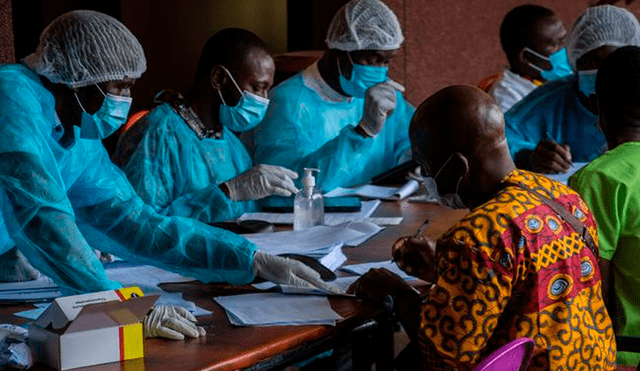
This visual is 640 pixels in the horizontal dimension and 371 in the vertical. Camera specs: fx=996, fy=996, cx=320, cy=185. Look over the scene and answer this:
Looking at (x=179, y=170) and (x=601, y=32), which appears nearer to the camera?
(x=179, y=170)

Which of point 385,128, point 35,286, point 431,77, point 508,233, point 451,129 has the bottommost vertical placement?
point 431,77

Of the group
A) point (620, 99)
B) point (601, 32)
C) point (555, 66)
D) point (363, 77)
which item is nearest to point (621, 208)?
point (620, 99)

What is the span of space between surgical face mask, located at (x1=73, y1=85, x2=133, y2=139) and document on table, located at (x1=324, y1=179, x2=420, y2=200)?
4.26 feet

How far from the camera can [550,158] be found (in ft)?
13.0

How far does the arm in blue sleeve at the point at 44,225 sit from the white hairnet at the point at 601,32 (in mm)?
2690

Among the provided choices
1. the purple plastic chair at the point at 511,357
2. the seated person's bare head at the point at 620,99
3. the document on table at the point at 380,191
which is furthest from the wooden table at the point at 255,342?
the document on table at the point at 380,191

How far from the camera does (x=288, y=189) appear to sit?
333cm

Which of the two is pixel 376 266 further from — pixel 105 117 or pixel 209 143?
pixel 209 143

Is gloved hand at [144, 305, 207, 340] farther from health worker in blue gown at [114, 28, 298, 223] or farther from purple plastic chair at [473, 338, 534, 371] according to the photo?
health worker in blue gown at [114, 28, 298, 223]

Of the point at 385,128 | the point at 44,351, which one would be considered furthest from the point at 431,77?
the point at 44,351

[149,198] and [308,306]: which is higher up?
[308,306]

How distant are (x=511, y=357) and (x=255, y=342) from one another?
0.56 meters

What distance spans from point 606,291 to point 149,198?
1491mm

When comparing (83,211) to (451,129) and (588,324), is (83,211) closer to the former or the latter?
(451,129)
